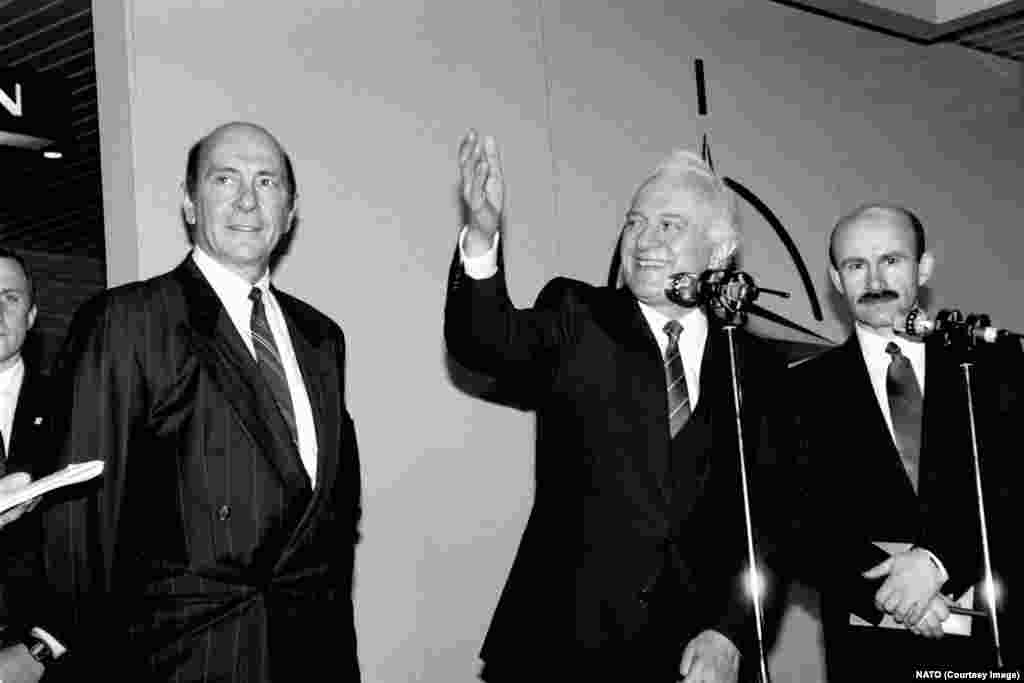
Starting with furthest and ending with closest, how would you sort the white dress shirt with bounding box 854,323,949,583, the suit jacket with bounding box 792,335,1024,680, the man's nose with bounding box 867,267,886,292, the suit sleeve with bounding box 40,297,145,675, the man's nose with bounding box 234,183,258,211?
the man's nose with bounding box 867,267,886,292
the white dress shirt with bounding box 854,323,949,583
the suit jacket with bounding box 792,335,1024,680
the man's nose with bounding box 234,183,258,211
the suit sleeve with bounding box 40,297,145,675

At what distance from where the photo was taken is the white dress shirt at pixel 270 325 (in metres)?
3.04

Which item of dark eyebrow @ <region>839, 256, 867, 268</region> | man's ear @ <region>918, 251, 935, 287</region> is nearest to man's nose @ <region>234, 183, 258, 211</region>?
dark eyebrow @ <region>839, 256, 867, 268</region>

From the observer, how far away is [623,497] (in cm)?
312

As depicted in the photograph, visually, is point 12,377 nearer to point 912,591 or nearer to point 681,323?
point 681,323

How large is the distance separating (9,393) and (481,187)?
1.58 m

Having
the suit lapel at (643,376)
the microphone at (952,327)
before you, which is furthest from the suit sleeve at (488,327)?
the microphone at (952,327)

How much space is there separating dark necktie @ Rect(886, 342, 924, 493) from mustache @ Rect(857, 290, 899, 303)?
0.43ft

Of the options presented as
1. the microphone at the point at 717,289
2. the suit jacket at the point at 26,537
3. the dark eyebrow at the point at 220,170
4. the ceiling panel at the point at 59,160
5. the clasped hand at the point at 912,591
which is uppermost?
the ceiling panel at the point at 59,160

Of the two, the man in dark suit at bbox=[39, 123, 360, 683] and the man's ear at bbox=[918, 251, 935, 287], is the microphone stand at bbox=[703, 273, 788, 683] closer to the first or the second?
the man in dark suit at bbox=[39, 123, 360, 683]

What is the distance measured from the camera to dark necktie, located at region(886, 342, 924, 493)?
3482 millimetres

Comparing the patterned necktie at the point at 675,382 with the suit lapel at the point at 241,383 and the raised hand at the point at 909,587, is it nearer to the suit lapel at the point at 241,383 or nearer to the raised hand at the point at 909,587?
the raised hand at the point at 909,587

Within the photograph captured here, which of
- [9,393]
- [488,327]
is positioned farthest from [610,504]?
[9,393]

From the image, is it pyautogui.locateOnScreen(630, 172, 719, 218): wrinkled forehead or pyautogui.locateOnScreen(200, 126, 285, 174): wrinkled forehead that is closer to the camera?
pyautogui.locateOnScreen(200, 126, 285, 174): wrinkled forehead

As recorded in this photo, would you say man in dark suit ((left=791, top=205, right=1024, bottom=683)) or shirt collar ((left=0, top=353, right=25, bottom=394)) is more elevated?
shirt collar ((left=0, top=353, right=25, bottom=394))
